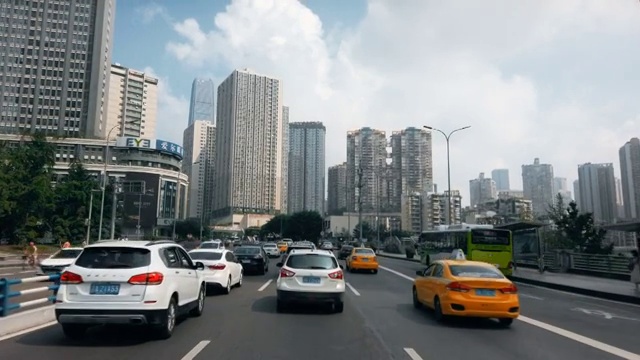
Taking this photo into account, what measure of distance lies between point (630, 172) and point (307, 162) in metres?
78.3

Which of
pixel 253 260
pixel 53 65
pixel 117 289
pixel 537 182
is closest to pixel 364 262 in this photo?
pixel 253 260

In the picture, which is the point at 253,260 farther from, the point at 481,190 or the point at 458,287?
the point at 481,190

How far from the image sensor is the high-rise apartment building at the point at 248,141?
12381 cm

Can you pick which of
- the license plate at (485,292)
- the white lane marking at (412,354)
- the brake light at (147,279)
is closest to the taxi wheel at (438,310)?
the license plate at (485,292)

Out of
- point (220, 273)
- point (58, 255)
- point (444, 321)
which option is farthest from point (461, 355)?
point (58, 255)

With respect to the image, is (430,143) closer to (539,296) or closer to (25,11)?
(539,296)

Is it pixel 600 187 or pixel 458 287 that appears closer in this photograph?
pixel 458 287

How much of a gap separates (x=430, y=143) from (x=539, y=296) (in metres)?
73.9

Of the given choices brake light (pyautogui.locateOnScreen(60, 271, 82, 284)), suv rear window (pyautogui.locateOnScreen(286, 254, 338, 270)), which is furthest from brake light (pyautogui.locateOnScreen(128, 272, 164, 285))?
suv rear window (pyautogui.locateOnScreen(286, 254, 338, 270))

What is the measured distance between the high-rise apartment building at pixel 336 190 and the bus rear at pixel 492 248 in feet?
262

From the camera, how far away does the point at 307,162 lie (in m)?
130

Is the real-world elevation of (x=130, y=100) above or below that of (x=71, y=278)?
above

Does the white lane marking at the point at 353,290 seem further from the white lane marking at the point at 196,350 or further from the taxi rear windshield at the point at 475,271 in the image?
Result: the white lane marking at the point at 196,350

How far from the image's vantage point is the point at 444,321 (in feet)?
35.7
